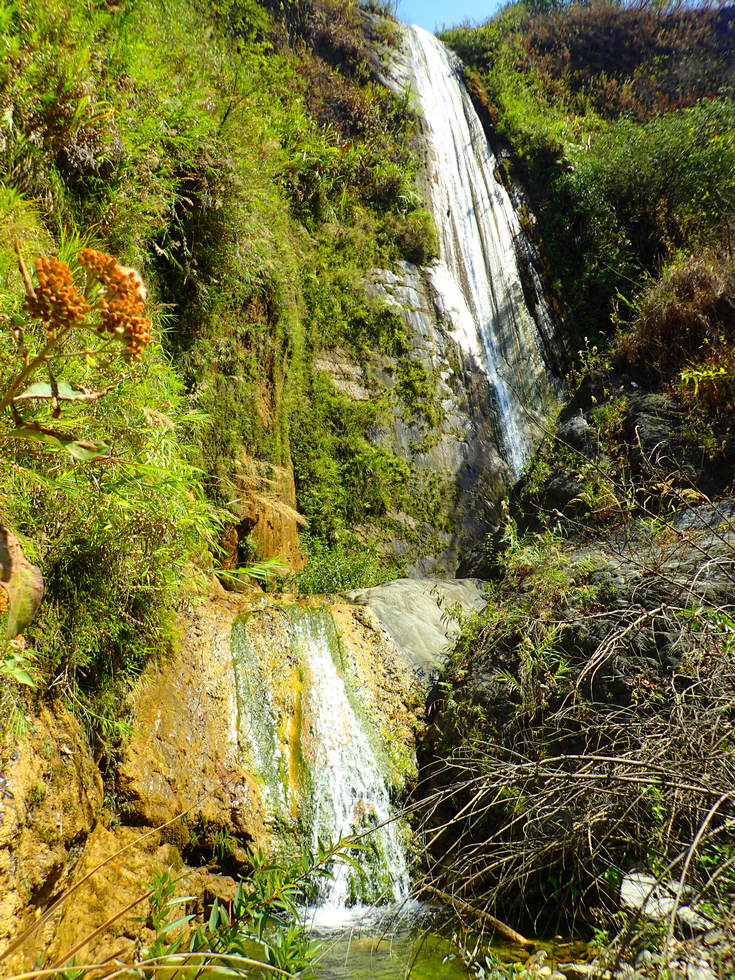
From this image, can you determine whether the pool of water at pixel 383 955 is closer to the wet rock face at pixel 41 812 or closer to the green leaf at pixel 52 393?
the wet rock face at pixel 41 812

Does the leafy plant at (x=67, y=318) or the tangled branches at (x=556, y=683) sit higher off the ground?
the leafy plant at (x=67, y=318)

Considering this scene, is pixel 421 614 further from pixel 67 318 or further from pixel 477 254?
pixel 477 254

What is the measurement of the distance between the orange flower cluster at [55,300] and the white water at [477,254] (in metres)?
7.22

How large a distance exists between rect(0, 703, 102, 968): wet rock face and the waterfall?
1.24 meters

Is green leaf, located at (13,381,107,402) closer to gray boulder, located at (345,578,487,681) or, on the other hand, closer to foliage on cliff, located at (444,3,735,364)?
gray boulder, located at (345,578,487,681)

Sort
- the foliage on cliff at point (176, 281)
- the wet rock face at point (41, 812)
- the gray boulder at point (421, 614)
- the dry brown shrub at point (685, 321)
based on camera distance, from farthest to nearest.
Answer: the dry brown shrub at point (685, 321) < the gray boulder at point (421, 614) < the foliage on cliff at point (176, 281) < the wet rock face at point (41, 812)

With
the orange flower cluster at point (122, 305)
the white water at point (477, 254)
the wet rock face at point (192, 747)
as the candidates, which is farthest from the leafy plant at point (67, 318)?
the white water at point (477, 254)

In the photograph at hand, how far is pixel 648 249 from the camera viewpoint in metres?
9.87

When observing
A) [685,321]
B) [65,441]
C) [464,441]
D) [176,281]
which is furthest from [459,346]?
[65,441]

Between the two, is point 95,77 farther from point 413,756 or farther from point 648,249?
point 648,249

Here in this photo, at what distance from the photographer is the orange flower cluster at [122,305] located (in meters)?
1.15

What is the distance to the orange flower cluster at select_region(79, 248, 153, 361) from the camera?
115cm

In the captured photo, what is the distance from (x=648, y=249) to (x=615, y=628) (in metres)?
9.75

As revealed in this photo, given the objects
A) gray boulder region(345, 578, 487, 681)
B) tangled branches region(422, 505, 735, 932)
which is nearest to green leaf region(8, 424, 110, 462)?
tangled branches region(422, 505, 735, 932)
